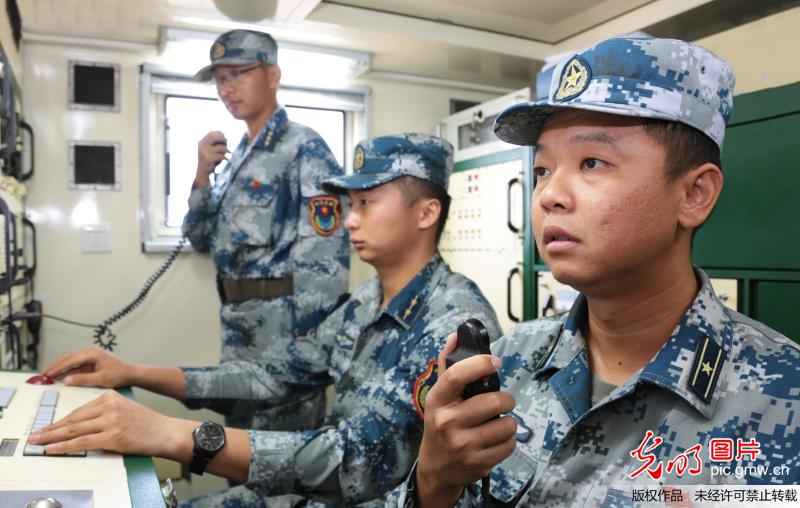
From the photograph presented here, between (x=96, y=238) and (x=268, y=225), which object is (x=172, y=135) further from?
(x=268, y=225)

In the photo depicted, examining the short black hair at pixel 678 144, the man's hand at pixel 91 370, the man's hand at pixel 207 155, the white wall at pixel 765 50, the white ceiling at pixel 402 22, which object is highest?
the white ceiling at pixel 402 22

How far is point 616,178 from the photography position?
737 millimetres

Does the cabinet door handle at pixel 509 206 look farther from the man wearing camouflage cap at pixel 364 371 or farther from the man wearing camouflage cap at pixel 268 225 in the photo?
the man wearing camouflage cap at pixel 364 371

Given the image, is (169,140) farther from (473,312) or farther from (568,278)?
(568,278)

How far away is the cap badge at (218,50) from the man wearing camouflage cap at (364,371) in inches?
40.4

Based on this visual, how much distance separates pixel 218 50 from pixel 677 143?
2.02 meters

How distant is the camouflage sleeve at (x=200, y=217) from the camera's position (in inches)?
95.7

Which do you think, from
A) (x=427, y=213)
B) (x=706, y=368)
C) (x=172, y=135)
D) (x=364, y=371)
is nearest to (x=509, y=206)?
(x=427, y=213)

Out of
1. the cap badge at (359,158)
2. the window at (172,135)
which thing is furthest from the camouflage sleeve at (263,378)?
the window at (172,135)

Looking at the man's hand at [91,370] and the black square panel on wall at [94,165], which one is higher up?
the black square panel on wall at [94,165]

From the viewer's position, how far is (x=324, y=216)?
2.16 meters

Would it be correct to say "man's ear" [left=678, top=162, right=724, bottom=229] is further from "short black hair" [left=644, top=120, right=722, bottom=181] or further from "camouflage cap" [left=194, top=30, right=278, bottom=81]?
"camouflage cap" [left=194, top=30, right=278, bottom=81]

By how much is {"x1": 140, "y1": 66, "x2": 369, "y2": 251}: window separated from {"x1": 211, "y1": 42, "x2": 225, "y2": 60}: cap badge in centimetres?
58

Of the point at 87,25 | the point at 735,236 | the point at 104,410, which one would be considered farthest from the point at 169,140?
the point at 735,236
